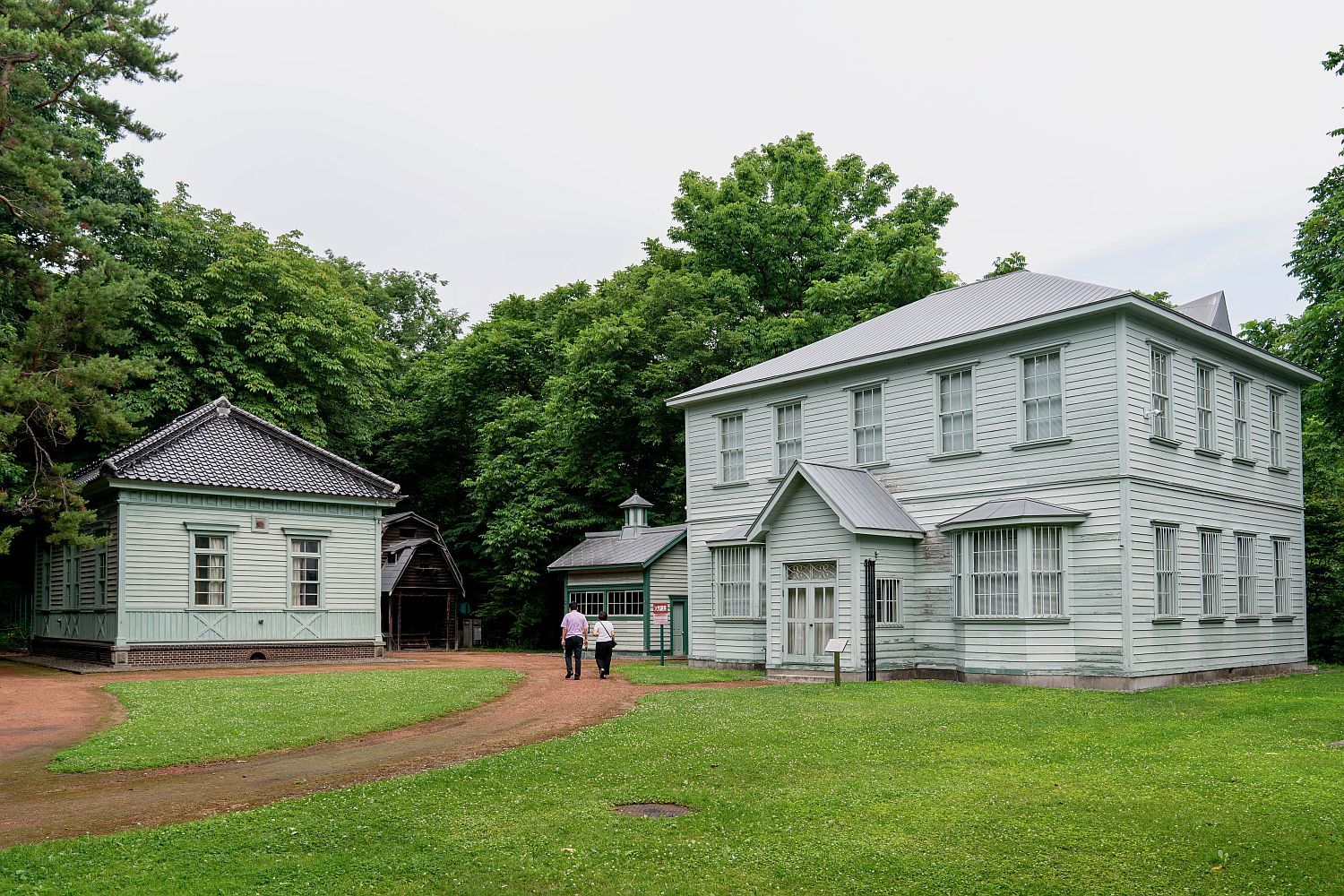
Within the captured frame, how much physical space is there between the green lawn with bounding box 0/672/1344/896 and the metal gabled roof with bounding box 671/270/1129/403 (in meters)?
10.6

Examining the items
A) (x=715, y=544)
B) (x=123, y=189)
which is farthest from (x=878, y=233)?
(x=123, y=189)

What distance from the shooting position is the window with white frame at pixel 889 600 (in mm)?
22656

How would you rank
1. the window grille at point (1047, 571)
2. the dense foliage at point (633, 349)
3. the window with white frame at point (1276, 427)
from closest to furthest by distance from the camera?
the window grille at point (1047, 571)
the window with white frame at point (1276, 427)
the dense foliage at point (633, 349)

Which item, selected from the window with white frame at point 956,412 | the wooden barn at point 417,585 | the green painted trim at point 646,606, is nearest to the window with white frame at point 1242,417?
the window with white frame at point 956,412

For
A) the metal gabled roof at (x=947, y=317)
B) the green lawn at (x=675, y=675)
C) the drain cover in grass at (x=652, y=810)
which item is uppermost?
the metal gabled roof at (x=947, y=317)

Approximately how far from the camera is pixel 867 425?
25031mm

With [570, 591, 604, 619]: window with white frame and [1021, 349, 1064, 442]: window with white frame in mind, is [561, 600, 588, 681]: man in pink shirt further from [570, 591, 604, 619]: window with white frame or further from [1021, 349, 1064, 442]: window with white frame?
[570, 591, 604, 619]: window with white frame

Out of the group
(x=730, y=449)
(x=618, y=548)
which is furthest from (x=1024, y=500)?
(x=618, y=548)

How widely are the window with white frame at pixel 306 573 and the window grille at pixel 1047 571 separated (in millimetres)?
19607

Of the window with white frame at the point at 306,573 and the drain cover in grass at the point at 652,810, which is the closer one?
the drain cover in grass at the point at 652,810

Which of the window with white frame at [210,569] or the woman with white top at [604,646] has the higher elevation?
the window with white frame at [210,569]

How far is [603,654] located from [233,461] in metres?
13.0

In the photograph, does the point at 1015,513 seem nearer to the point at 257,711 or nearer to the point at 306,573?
the point at 257,711

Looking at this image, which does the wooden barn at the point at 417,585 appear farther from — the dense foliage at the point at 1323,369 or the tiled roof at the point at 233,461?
the dense foliage at the point at 1323,369
